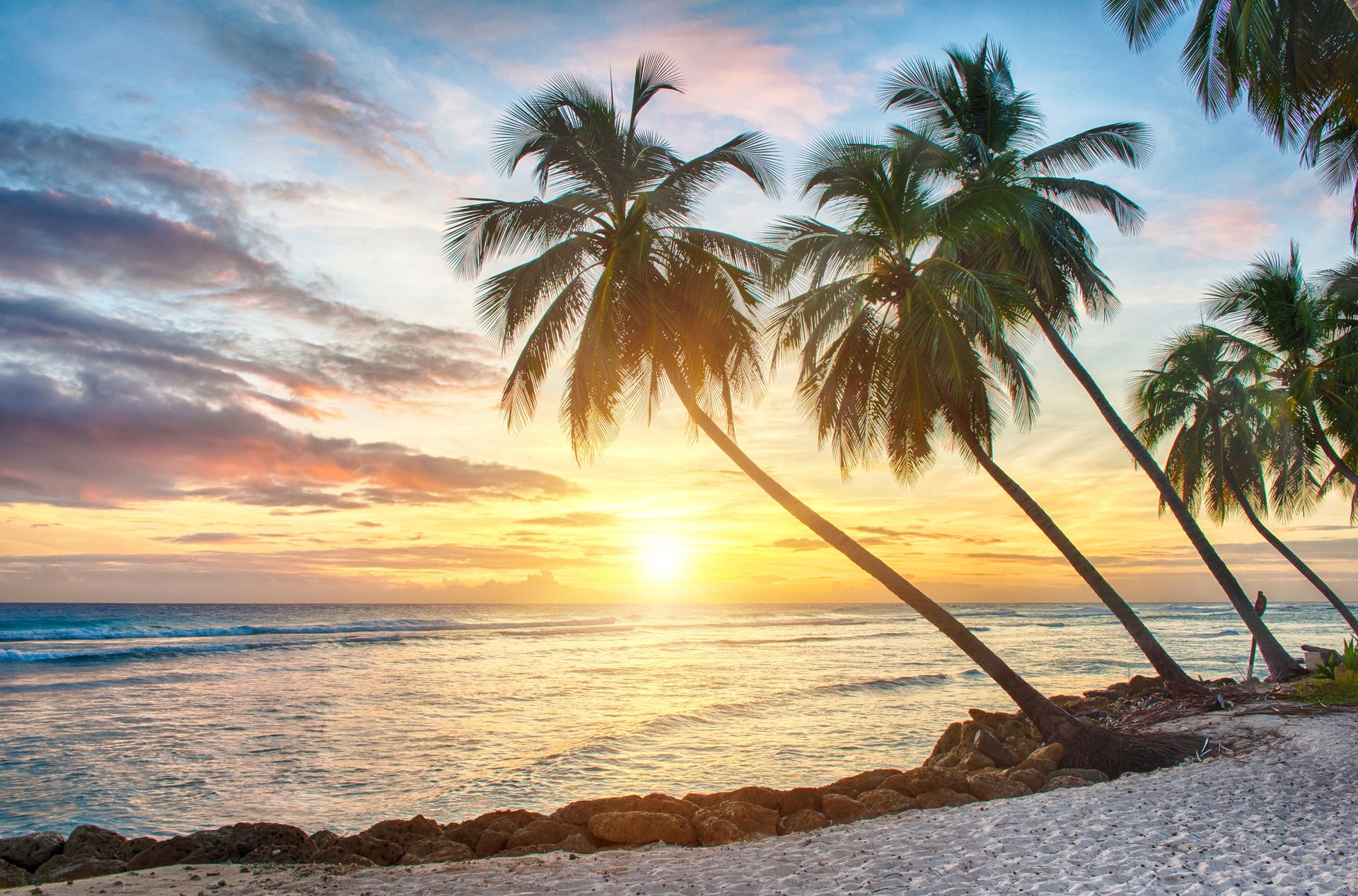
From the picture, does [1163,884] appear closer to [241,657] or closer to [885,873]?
[885,873]

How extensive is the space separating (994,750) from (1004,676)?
0.96m

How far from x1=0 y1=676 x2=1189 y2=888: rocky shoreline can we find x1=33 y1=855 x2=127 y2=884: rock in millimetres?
10

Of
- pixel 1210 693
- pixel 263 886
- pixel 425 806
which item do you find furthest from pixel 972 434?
pixel 263 886

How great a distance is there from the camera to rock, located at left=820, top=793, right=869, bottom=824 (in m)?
7.30

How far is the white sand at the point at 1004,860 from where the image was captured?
487 cm

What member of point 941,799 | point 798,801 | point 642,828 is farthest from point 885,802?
point 642,828

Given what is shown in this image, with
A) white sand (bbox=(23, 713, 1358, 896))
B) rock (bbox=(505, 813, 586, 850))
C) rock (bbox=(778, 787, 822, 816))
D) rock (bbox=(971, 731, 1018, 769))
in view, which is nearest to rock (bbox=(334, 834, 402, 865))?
white sand (bbox=(23, 713, 1358, 896))

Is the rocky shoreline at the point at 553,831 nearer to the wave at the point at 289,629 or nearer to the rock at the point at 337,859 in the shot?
the rock at the point at 337,859

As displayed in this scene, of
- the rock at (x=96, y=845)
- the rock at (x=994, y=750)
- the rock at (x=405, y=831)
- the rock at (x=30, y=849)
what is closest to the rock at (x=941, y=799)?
the rock at (x=994, y=750)

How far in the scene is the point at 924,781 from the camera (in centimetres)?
793

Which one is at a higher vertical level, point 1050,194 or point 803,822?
point 1050,194

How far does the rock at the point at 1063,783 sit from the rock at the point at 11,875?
9.45 meters

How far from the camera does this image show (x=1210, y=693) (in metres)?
12.0

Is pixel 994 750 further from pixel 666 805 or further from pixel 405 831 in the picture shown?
pixel 405 831
